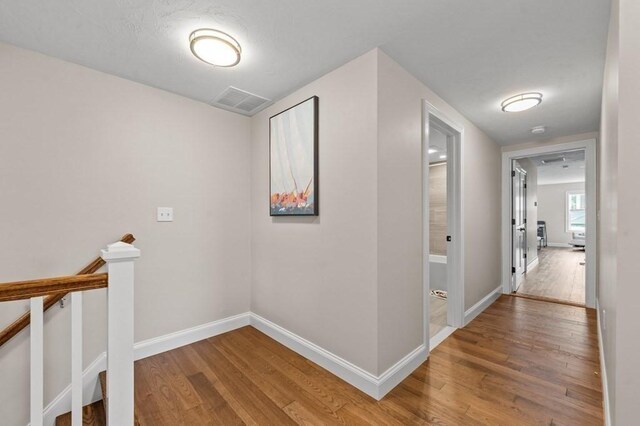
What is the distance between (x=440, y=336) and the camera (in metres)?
2.71

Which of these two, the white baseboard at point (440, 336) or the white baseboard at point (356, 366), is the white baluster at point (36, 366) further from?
the white baseboard at point (440, 336)

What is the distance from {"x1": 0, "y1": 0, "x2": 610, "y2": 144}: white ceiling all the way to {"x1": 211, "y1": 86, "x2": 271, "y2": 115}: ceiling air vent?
0.41 ft

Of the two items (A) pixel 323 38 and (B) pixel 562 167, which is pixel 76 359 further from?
(B) pixel 562 167

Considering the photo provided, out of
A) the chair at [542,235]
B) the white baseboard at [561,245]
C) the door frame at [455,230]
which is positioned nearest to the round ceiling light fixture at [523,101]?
the door frame at [455,230]

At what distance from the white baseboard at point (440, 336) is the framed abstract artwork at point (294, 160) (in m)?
1.69

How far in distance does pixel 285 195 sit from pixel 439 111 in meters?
1.65

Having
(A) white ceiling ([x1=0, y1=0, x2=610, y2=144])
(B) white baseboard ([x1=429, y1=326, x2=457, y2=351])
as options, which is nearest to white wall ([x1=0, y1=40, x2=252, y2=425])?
(A) white ceiling ([x1=0, y1=0, x2=610, y2=144])

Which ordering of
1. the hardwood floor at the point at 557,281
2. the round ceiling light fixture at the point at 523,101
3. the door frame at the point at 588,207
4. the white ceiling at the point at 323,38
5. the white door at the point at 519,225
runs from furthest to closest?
the white door at the point at 519,225
the hardwood floor at the point at 557,281
the door frame at the point at 588,207
the round ceiling light fixture at the point at 523,101
the white ceiling at the point at 323,38

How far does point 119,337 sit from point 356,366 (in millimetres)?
1474

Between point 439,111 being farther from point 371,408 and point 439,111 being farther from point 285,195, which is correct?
point 371,408

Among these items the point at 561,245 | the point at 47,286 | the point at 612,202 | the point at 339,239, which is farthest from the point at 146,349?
the point at 561,245

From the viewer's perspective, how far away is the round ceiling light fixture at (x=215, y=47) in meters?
1.70

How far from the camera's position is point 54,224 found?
6.24 ft

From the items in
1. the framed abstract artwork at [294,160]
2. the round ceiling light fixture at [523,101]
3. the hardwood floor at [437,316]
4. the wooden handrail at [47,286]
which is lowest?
the hardwood floor at [437,316]
